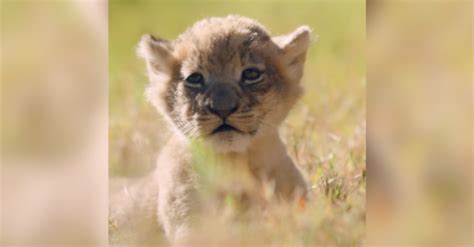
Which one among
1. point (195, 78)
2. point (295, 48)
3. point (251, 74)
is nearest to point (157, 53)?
point (195, 78)

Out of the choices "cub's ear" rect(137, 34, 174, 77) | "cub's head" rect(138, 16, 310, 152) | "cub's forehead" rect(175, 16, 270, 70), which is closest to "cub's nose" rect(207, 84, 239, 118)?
"cub's head" rect(138, 16, 310, 152)

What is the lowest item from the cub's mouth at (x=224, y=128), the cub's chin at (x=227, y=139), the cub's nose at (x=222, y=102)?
the cub's chin at (x=227, y=139)

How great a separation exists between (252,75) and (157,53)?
303 mm

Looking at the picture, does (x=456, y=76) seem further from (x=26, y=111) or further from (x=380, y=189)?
(x=26, y=111)

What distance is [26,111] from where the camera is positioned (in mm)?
2814

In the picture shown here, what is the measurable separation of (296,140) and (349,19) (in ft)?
1.40

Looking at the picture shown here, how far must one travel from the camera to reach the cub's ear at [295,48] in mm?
3084

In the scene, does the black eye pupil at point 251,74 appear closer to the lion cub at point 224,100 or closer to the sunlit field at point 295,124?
the lion cub at point 224,100

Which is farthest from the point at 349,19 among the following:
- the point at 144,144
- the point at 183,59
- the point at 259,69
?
the point at 144,144

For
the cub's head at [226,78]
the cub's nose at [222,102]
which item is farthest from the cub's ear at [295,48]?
the cub's nose at [222,102]

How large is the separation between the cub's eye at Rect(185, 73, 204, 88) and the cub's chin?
15 cm

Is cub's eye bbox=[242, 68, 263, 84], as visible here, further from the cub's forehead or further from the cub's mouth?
the cub's mouth

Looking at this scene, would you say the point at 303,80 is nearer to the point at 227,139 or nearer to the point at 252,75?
the point at 252,75

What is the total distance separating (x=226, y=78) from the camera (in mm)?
2994
